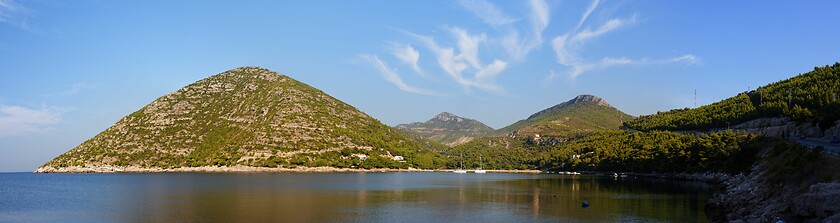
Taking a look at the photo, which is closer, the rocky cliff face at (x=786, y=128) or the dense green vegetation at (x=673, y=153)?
the rocky cliff face at (x=786, y=128)

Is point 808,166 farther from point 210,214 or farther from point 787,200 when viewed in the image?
point 210,214

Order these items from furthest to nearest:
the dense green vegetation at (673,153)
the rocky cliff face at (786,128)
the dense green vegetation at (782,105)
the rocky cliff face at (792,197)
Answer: the dense green vegetation at (673,153) → the dense green vegetation at (782,105) → the rocky cliff face at (786,128) → the rocky cliff face at (792,197)

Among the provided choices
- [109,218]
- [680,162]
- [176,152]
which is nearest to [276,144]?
[176,152]

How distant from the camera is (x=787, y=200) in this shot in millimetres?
43250

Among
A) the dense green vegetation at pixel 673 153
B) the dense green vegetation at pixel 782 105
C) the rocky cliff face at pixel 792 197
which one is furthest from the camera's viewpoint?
the dense green vegetation at pixel 673 153

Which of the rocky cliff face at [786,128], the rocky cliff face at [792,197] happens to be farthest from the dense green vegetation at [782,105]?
the rocky cliff face at [792,197]

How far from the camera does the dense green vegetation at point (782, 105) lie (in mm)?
105250

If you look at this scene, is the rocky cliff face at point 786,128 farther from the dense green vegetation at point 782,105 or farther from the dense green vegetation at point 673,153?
the dense green vegetation at point 673,153

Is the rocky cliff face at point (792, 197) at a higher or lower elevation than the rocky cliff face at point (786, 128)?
lower

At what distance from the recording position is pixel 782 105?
131 m

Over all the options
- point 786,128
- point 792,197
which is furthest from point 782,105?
point 792,197

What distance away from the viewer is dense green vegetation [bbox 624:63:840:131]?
105 metres

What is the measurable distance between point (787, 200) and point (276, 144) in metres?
176

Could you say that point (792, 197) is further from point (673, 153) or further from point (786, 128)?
point (673, 153)
